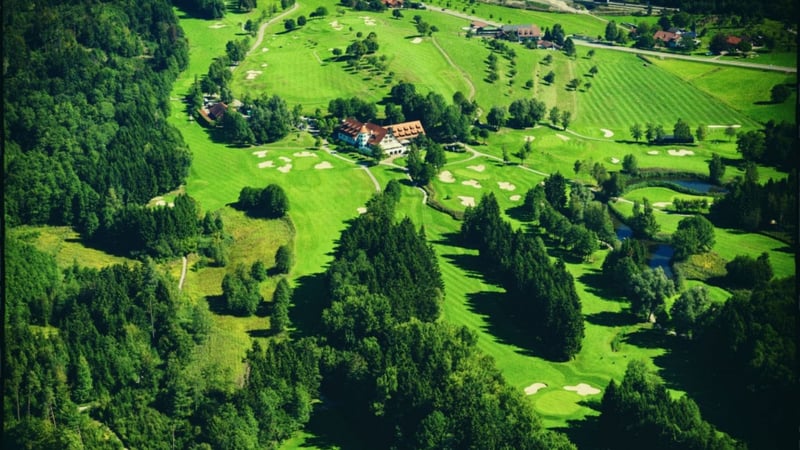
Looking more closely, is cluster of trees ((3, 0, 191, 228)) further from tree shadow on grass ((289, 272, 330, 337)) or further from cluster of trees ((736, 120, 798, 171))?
cluster of trees ((736, 120, 798, 171))

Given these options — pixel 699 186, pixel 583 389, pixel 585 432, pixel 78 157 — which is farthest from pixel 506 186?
pixel 78 157

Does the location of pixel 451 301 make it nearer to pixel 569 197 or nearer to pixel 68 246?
pixel 569 197

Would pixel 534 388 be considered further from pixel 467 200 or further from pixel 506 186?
pixel 506 186

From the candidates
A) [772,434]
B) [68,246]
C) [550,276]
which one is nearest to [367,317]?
[550,276]

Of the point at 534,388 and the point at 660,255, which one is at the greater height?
the point at 660,255

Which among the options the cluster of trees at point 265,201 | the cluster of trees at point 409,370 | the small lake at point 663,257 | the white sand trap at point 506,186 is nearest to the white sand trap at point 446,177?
the white sand trap at point 506,186

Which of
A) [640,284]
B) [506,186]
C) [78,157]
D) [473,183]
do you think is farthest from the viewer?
[473,183]

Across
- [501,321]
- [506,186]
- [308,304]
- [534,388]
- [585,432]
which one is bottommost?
[308,304]
